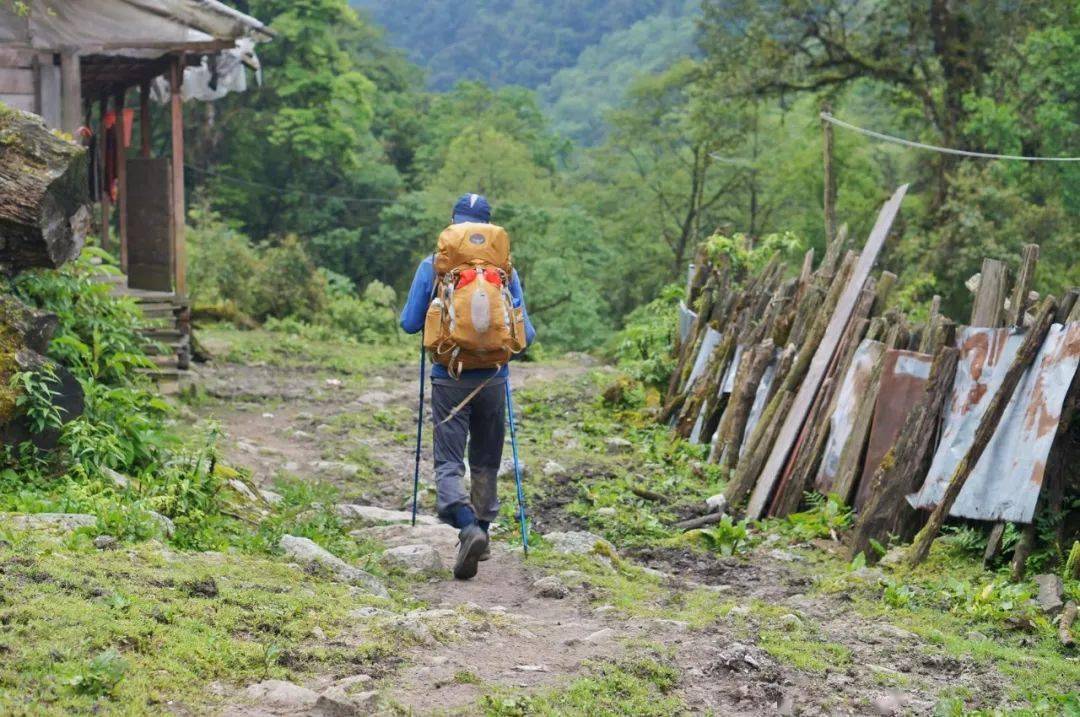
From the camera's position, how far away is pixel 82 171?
8.23 metres

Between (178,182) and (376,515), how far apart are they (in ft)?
25.4

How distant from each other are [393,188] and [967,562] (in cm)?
3957

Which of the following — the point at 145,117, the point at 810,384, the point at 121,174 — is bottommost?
the point at 810,384

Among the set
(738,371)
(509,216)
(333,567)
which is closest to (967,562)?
(333,567)

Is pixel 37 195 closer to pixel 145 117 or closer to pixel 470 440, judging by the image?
pixel 470 440

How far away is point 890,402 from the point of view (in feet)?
→ 26.0

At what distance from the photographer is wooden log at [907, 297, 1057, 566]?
265 inches

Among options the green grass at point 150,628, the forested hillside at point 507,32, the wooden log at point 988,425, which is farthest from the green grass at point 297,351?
the forested hillside at point 507,32

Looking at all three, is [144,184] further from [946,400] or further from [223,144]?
[223,144]

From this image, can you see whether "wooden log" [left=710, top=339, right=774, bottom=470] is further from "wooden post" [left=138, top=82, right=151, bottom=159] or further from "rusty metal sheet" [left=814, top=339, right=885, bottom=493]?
"wooden post" [left=138, top=82, right=151, bottom=159]

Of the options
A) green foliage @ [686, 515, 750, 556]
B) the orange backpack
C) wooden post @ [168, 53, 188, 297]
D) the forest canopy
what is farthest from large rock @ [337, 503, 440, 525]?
the forest canopy

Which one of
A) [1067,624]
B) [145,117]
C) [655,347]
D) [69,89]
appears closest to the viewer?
[1067,624]

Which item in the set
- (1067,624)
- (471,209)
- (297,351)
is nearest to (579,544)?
(471,209)

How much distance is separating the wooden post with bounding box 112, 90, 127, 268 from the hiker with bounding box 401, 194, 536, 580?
9.38 meters
